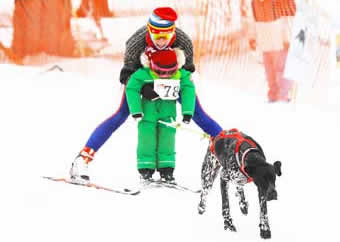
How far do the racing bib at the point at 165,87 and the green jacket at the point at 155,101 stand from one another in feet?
0.17

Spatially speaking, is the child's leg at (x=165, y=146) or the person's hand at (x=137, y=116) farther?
the child's leg at (x=165, y=146)

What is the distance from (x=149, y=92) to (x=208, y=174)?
874mm

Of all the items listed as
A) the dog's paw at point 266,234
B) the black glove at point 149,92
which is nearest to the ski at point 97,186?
the black glove at point 149,92

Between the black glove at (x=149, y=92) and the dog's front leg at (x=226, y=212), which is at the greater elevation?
the black glove at (x=149, y=92)

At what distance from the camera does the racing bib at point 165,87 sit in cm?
474

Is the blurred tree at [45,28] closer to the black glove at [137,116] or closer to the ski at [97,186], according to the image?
the ski at [97,186]

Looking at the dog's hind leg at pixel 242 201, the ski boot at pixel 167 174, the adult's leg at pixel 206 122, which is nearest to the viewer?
the dog's hind leg at pixel 242 201

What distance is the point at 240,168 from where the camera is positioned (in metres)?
3.63

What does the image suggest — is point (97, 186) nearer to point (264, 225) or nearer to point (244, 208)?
Result: point (244, 208)

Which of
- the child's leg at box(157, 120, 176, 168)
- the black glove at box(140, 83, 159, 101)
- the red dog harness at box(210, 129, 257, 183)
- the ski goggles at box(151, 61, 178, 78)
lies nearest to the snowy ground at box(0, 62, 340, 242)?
the child's leg at box(157, 120, 176, 168)

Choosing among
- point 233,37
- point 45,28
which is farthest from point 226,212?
point 45,28

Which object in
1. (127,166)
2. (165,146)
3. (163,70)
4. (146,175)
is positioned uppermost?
(163,70)

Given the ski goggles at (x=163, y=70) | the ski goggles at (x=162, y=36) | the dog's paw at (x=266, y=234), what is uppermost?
the ski goggles at (x=162, y=36)

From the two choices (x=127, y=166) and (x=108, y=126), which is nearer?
(x=108, y=126)
